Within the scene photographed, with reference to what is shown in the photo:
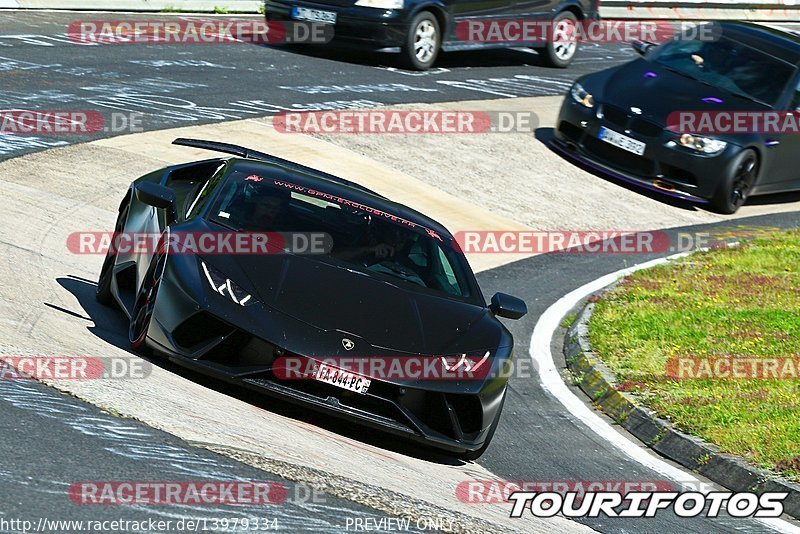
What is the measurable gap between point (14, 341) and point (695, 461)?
406 cm

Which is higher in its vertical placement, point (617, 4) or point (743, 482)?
point (617, 4)

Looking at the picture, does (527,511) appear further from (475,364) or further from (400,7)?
(400,7)

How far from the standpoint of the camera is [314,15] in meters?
17.2

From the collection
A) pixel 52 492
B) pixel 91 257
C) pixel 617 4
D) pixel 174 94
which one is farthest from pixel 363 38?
pixel 52 492

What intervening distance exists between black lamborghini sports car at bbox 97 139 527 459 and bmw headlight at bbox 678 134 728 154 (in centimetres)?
720

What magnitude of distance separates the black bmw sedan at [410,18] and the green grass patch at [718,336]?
6183mm

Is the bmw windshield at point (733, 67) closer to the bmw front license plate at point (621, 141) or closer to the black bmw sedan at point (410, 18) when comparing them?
the bmw front license plate at point (621, 141)

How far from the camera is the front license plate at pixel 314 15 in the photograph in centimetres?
1714

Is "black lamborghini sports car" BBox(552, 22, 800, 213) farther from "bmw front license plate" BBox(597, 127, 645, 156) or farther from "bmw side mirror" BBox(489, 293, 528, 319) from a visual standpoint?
"bmw side mirror" BBox(489, 293, 528, 319)

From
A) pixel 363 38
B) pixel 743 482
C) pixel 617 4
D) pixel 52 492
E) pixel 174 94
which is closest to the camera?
pixel 52 492

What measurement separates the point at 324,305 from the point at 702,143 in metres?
8.90

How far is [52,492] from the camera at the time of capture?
4.68m

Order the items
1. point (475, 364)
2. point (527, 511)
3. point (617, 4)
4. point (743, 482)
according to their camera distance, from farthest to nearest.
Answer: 1. point (617, 4)
2. point (743, 482)
3. point (475, 364)
4. point (527, 511)

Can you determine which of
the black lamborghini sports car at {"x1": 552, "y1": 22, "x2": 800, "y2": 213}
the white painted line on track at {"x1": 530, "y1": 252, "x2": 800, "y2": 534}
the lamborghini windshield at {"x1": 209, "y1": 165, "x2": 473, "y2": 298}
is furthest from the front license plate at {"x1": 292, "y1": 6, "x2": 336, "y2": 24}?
the lamborghini windshield at {"x1": 209, "y1": 165, "x2": 473, "y2": 298}
